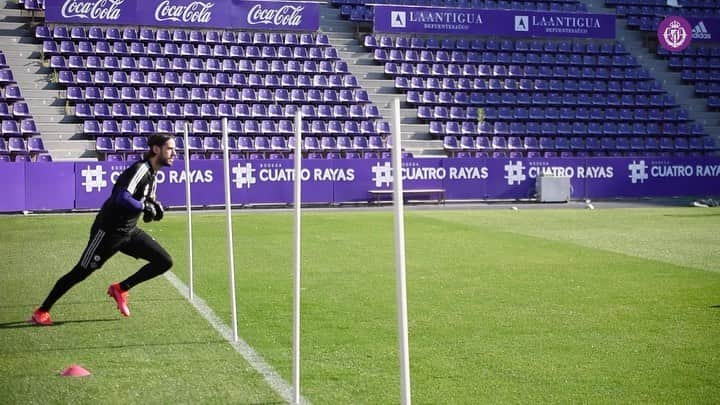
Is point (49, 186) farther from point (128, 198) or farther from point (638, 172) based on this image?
point (638, 172)

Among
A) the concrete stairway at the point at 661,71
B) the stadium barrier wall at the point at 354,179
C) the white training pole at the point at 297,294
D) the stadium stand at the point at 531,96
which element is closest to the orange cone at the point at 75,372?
the white training pole at the point at 297,294

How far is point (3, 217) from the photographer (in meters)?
24.5

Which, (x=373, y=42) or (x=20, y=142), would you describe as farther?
(x=373, y=42)

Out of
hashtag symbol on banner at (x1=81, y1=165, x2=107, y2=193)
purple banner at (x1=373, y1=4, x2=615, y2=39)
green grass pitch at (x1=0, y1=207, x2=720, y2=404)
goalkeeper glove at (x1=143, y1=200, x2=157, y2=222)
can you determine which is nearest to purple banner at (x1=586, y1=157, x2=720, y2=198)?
purple banner at (x1=373, y1=4, x2=615, y2=39)

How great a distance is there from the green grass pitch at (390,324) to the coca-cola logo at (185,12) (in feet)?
58.2

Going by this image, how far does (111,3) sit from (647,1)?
83.8ft

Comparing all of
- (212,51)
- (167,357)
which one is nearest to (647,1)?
(212,51)

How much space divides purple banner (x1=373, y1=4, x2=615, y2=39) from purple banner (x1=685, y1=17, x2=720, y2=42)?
4218mm

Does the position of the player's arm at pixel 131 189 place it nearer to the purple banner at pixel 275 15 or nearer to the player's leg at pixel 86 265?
the player's leg at pixel 86 265

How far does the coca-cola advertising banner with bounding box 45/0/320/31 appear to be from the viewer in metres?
33.2

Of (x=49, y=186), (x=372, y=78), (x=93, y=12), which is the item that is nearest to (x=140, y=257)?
(x=49, y=186)

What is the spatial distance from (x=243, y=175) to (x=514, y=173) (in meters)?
9.36

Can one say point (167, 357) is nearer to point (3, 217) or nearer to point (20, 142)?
point (3, 217)

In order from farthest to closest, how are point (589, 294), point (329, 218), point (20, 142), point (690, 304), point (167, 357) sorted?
point (20, 142), point (329, 218), point (589, 294), point (690, 304), point (167, 357)
